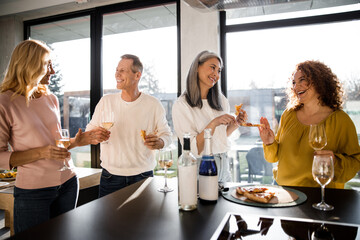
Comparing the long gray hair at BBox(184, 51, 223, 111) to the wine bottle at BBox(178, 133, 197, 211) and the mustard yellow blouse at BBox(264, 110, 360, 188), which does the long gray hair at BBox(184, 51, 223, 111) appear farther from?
the wine bottle at BBox(178, 133, 197, 211)

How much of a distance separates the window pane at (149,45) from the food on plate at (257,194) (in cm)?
211

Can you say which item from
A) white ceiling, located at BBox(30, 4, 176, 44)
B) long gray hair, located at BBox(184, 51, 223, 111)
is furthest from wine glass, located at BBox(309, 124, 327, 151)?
white ceiling, located at BBox(30, 4, 176, 44)

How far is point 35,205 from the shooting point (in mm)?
1601

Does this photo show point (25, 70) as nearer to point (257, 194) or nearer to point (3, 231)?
point (257, 194)

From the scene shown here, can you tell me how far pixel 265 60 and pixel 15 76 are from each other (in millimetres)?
2466

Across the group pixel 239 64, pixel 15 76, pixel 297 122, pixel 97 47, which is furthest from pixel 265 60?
pixel 15 76

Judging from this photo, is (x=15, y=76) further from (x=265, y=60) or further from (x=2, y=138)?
(x=265, y=60)

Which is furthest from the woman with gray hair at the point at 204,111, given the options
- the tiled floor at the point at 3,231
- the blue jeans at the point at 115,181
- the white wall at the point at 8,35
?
the white wall at the point at 8,35

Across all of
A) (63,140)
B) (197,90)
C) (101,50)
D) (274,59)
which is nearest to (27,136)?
(63,140)

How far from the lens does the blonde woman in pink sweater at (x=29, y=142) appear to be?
5.15ft

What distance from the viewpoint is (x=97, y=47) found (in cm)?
381

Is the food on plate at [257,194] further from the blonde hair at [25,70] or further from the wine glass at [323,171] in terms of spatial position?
the blonde hair at [25,70]

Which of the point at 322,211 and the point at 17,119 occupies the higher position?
the point at 17,119

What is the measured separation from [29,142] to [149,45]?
228 centimetres
